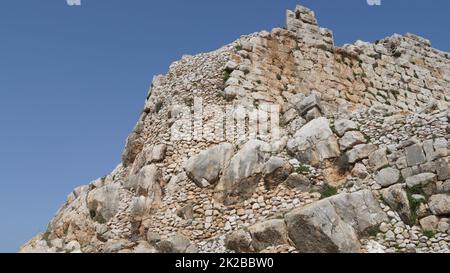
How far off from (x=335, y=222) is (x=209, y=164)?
15.9ft

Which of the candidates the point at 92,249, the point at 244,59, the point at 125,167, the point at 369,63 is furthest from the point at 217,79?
the point at 369,63

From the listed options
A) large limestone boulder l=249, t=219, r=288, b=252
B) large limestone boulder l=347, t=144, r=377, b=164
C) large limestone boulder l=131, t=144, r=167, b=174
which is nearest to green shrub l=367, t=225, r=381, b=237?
large limestone boulder l=249, t=219, r=288, b=252

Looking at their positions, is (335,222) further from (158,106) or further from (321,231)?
(158,106)

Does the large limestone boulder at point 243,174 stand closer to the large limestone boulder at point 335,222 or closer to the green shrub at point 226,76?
the large limestone boulder at point 335,222

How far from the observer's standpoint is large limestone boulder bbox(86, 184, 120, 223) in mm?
15047

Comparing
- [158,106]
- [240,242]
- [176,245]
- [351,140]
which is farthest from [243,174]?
[158,106]

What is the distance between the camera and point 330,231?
10.6 metres

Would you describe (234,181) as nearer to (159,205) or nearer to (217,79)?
(159,205)

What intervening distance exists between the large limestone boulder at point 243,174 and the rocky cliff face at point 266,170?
1.3 inches

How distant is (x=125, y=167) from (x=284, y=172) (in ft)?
23.4

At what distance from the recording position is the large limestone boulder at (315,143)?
1313 cm

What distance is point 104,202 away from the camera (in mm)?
15414

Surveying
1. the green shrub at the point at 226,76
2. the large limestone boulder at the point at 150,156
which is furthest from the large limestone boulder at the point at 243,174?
the green shrub at the point at 226,76

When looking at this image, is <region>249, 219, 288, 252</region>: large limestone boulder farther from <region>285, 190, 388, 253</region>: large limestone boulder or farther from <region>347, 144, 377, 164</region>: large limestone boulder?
<region>347, 144, 377, 164</region>: large limestone boulder
